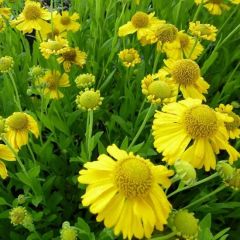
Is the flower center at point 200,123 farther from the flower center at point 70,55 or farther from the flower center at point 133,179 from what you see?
the flower center at point 70,55

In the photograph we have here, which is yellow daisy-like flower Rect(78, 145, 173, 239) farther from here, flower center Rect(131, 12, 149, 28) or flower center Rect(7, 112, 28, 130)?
flower center Rect(131, 12, 149, 28)

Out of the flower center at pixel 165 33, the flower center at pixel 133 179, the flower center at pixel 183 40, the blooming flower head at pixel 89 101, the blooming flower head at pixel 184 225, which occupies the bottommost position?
the flower center at pixel 183 40

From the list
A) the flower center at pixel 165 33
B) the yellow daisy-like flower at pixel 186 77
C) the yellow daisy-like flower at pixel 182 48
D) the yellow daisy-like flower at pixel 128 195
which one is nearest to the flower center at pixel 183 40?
the yellow daisy-like flower at pixel 182 48

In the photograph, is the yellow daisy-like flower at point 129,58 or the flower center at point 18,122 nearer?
the flower center at point 18,122

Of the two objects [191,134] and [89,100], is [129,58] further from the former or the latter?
[191,134]

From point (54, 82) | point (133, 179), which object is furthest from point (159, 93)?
point (54, 82)

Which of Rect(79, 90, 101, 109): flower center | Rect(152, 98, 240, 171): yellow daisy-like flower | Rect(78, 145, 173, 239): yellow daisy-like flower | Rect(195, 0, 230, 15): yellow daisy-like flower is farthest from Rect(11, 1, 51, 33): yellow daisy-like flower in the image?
Rect(78, 145, 173, 239): yellow daisy-like flower

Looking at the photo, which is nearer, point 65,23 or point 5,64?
point 5,64
